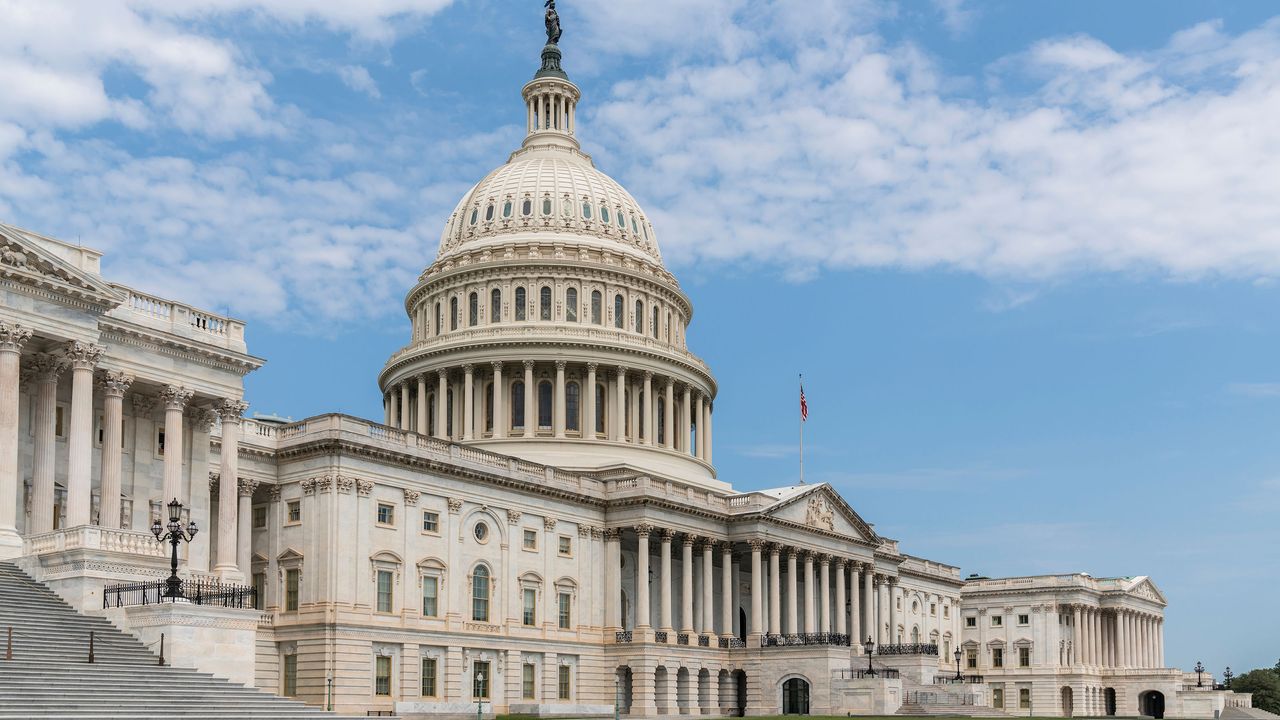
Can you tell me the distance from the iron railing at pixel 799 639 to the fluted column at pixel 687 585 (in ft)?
16.8

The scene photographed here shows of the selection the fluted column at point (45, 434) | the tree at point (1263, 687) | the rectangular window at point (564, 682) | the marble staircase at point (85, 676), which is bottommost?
the tree at point (1263, 687)

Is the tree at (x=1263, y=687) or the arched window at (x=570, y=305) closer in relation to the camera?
the arched window at (x=570, y=305)

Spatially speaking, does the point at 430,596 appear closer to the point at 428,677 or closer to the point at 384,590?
the point at 384,590

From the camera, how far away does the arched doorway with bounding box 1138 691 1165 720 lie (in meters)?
153

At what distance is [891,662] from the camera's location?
107 metres

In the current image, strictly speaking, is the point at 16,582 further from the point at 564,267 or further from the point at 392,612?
the point at 564,267

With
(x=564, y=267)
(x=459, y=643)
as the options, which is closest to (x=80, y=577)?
(x=459, y=643)

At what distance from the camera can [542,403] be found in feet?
355

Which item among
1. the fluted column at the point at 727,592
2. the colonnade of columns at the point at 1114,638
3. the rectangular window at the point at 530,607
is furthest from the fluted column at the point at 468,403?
the colonnade of columns at the point at 1114,638

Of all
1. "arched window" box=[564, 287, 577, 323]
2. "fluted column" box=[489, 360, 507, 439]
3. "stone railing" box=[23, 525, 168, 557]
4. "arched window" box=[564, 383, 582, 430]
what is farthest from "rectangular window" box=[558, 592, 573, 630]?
"stone railing" box=[23, 525, 168, 557]

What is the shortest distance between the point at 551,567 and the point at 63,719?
49672 millimetres

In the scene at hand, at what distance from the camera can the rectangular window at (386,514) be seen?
75.8m

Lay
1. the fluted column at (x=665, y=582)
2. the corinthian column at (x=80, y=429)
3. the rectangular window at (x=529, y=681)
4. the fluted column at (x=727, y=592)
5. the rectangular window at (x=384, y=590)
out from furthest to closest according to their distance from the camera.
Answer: the fluted column at (x=727, y=592), the fluted column at (x=665, y=582), the rectangular window at (x=529, y=681), the rectangular window at (x=384, y=590), the corinthian column at (x=80, y=429)

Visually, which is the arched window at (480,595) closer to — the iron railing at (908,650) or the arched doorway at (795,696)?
the arched doorway at (795,696)
